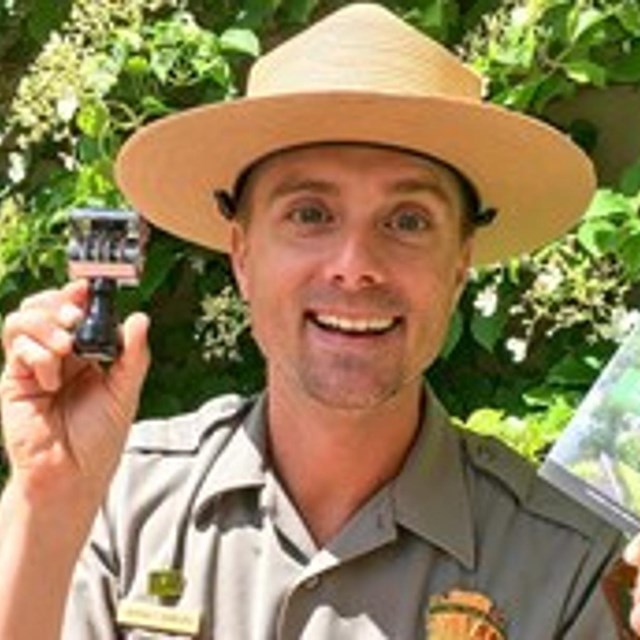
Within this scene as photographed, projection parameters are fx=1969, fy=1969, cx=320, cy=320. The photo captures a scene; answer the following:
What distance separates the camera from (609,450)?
190cm

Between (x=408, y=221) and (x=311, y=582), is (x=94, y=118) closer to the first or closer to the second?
(x=408, y=221)

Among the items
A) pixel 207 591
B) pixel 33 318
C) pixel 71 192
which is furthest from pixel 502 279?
pixel 33 318

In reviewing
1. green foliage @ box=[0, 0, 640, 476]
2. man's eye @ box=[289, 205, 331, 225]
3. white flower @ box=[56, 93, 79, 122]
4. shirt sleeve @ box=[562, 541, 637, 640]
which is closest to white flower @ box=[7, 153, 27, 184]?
green foliage @ box=[0, 0, 640, 476]

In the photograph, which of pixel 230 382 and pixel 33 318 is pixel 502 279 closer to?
pixel 230 382

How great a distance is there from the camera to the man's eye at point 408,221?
7.03 feet

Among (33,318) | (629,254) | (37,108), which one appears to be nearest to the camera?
(33,318)

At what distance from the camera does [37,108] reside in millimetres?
3121

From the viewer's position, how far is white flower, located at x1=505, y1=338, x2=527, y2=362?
2.92 m

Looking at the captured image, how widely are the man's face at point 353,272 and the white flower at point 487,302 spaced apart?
2.38 feet

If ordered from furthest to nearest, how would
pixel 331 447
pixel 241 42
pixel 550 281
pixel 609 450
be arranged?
pixel 241 42 < pixel 550 281 < pixel 331 447 < pixel 609 450

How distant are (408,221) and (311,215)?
106 mm

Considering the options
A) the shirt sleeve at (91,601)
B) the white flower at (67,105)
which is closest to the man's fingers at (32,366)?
the shirt sleeve at (91,601)

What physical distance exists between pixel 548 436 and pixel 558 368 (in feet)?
0.47

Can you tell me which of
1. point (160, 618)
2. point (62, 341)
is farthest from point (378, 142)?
point (160, 618)
